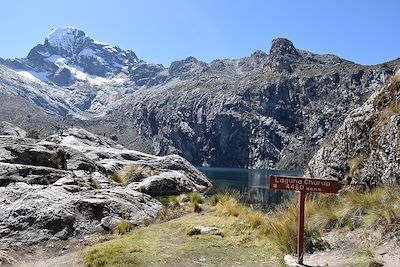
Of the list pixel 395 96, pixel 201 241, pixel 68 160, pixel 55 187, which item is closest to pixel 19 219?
pixel 55 187

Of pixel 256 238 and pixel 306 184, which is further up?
pixel 306 184

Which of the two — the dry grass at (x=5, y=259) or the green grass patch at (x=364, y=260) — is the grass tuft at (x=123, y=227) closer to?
the dry grass at (x=5, y=259)

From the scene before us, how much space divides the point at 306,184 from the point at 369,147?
5.82m

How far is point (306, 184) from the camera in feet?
30.6

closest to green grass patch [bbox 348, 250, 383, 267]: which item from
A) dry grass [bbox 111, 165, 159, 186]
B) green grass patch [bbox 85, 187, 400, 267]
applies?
green grass patch [bbox 85, 187, 400, 267]

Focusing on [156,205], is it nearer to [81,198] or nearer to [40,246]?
[81,198]

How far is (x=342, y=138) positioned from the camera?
1606cm

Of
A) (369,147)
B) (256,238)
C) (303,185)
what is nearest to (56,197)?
(256,238)

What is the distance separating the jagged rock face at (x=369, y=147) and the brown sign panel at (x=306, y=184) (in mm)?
3052

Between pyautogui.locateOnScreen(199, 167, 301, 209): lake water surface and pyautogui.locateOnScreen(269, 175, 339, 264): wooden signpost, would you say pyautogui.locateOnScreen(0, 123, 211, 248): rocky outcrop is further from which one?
pyautogui.locateOnScreen(199, 167, 301, 209): lake water surface

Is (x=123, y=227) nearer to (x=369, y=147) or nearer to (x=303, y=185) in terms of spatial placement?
(x=303, y=185)

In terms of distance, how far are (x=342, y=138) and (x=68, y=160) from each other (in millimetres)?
14429

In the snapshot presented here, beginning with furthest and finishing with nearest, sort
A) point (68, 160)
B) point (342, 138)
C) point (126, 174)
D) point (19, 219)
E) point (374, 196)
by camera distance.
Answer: point (126, 174), point (68, 160), point (342, 138), point (19, 219), point (374, 196)

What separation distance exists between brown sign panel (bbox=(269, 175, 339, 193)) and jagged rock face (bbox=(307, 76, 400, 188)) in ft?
10.0
